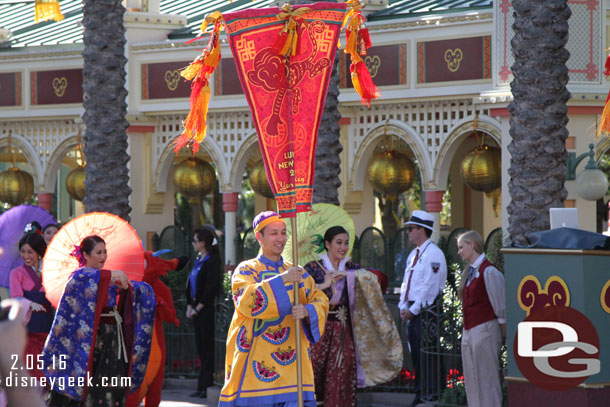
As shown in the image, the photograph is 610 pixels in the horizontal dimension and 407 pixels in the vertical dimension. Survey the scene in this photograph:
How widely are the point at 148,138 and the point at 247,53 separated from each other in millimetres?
12057

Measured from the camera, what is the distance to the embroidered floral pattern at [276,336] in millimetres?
7848

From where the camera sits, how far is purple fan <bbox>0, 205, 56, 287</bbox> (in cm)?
1080

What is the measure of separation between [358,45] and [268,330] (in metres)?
2.01

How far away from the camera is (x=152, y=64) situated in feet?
61.7

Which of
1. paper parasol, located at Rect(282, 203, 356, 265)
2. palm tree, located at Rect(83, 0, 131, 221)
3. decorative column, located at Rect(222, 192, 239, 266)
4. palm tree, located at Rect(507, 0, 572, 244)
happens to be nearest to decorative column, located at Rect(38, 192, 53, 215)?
decorative column, located at Rect(222, 192, 239, 266)

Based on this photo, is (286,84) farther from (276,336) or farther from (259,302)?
(276,336)

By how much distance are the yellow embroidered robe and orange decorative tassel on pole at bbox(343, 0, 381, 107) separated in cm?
135

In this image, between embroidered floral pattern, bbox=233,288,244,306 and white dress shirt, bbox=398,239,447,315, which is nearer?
embroidered floral pattern, bbox=233,288,244,306

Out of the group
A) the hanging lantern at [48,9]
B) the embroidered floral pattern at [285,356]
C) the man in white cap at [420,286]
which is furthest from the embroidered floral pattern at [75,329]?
the hanging lantern at [48,9]

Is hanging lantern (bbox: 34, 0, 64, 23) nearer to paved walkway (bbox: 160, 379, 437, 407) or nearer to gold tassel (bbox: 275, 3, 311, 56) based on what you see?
paved walkway (bbox: 160, 379, 437, 407)

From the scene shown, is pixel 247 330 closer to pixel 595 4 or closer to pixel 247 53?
pixel 247 53

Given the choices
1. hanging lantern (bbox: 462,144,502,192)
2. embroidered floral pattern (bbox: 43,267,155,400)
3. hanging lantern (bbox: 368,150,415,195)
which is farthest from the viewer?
hanging lantern (bbox: 368,150,415,195)

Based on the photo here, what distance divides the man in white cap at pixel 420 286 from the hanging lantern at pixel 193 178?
8924 mm

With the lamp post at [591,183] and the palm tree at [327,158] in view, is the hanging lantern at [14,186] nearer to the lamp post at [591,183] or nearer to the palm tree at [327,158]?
the palm tree at [327,158]
